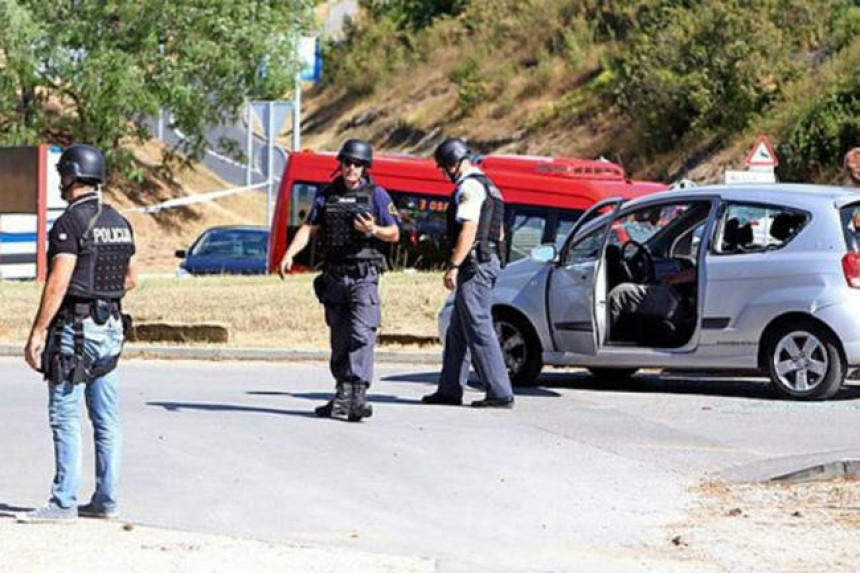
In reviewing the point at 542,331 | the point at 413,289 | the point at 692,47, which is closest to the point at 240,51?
the point at 692,47

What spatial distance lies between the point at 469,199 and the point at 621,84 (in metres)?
32.4

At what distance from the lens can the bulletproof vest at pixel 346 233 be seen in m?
13.1

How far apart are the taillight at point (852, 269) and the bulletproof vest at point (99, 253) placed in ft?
22.0

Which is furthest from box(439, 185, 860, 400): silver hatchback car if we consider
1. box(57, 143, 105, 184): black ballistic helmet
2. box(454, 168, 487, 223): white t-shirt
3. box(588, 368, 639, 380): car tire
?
box(57, 143, 105, 184): black ballistic helmet

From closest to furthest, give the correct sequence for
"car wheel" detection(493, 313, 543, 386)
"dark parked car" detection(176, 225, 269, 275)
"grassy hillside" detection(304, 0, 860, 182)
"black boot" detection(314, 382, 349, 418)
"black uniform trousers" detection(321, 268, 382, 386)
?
1. "black uniform trousers" detection(321, 268, 382, 386)
2. "black boot" detection(314, 382, 349, 418)
3. "car wheel" detection(493, 313, 543, 386)
4. "dark parked car" detection(176, 225, 269, 275)
5. "grassy hillside" detection(304, 0, 860, 182)

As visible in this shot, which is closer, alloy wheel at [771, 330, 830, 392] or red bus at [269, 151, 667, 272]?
alloy wheel at [771, 330, 830, 392]

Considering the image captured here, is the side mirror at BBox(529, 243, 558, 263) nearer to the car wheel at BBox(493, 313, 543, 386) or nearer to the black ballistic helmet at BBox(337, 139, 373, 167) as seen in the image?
the car wheel at BBox(493, 313, 543, 386)

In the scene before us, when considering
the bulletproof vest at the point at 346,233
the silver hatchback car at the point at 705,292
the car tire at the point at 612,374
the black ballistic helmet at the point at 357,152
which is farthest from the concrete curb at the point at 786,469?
the car tire at the point at 612,374

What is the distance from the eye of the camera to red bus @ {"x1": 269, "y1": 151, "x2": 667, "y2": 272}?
1065 inches

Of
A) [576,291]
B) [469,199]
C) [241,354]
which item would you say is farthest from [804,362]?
[241,354]

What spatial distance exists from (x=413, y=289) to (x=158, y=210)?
24797 mm

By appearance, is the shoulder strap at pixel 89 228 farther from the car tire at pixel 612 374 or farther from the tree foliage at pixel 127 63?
the tree foliage at pixel 127 63

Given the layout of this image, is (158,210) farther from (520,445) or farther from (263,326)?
(520,445)

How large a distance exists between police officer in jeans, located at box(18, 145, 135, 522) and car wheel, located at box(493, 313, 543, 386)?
6979 millimetres
